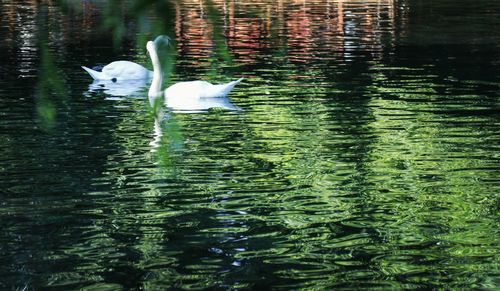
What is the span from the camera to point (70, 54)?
3278 centimetres

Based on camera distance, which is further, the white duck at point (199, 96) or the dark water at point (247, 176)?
the white duck at point (199, 96)

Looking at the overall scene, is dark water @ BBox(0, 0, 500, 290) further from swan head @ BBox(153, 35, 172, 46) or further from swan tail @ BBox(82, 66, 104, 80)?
swan tail @ BBox(82, 66, 104, 80)

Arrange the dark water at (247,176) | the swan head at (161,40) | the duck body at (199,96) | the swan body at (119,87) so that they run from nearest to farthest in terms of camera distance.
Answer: the swan head at (161,40)
the dark water at (247,176)
the duck body at (199,96)
the swan body at (119,87)

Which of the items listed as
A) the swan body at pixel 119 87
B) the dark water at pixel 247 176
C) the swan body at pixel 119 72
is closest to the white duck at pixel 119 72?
the swan body at pixel 119 72

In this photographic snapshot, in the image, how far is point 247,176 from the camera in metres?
14.2

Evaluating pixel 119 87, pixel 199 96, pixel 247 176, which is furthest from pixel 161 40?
pixel 119 87

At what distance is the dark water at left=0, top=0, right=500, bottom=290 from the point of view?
9008 mm

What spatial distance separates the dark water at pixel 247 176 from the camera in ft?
29.6

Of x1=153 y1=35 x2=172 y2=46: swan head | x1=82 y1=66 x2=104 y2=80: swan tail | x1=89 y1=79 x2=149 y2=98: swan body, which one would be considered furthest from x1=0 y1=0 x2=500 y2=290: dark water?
x1=82 y1=66 x2=104 y2=80: swan tail

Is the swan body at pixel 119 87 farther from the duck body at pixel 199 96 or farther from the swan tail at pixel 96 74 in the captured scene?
the duck body at pixel 199 96

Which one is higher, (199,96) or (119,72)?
(119,72)

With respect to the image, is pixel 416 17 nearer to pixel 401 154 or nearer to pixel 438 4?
pixel 438 4

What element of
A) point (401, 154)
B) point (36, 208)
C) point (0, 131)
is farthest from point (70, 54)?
point (36, 208)

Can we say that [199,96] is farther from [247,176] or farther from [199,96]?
[247,176]
